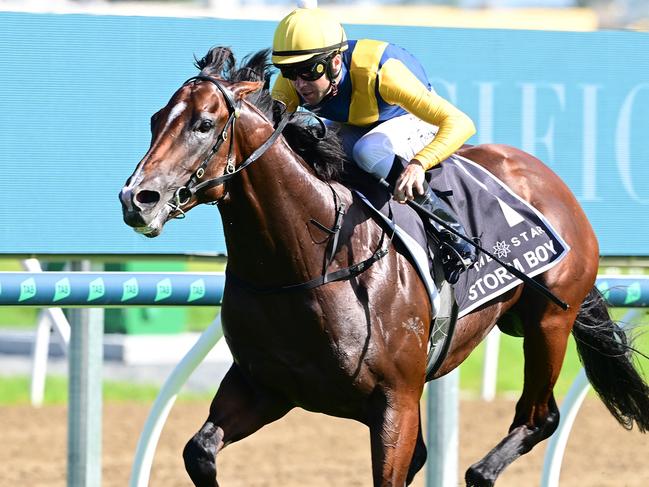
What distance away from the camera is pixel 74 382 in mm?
4496

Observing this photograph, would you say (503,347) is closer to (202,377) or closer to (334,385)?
(202,377)

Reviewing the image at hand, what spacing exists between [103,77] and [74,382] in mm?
1076

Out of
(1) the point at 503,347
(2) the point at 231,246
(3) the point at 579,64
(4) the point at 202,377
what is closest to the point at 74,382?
(2) the point at 231,246

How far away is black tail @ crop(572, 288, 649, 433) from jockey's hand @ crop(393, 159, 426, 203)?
1.30m

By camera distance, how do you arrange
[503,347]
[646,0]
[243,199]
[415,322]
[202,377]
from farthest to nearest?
[503,347], [202,377], [646,0], [415,322], [243,199]

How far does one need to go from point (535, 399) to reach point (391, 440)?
103 cm

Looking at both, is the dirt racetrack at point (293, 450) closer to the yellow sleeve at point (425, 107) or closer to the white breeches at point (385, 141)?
the white breeches at point (385, 141)

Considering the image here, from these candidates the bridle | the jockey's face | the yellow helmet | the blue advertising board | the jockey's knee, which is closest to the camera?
the bridle

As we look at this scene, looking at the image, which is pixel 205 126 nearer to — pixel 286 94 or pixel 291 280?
pixel 291 280

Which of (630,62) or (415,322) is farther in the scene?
(630,62)

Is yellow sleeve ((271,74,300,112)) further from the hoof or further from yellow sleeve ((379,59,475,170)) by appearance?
the hoof

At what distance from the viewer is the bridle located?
3041 mm

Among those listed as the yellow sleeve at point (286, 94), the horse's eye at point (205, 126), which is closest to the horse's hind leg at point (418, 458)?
the yellow sleeve at point (286, 94)

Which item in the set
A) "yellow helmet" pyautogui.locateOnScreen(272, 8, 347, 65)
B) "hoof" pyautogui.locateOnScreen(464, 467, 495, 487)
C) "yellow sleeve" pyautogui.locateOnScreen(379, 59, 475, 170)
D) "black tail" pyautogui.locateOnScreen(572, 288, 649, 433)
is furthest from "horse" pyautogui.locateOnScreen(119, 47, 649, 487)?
"black tail" pyautogui.locateOnScreen(572, 288, 649, 433)
